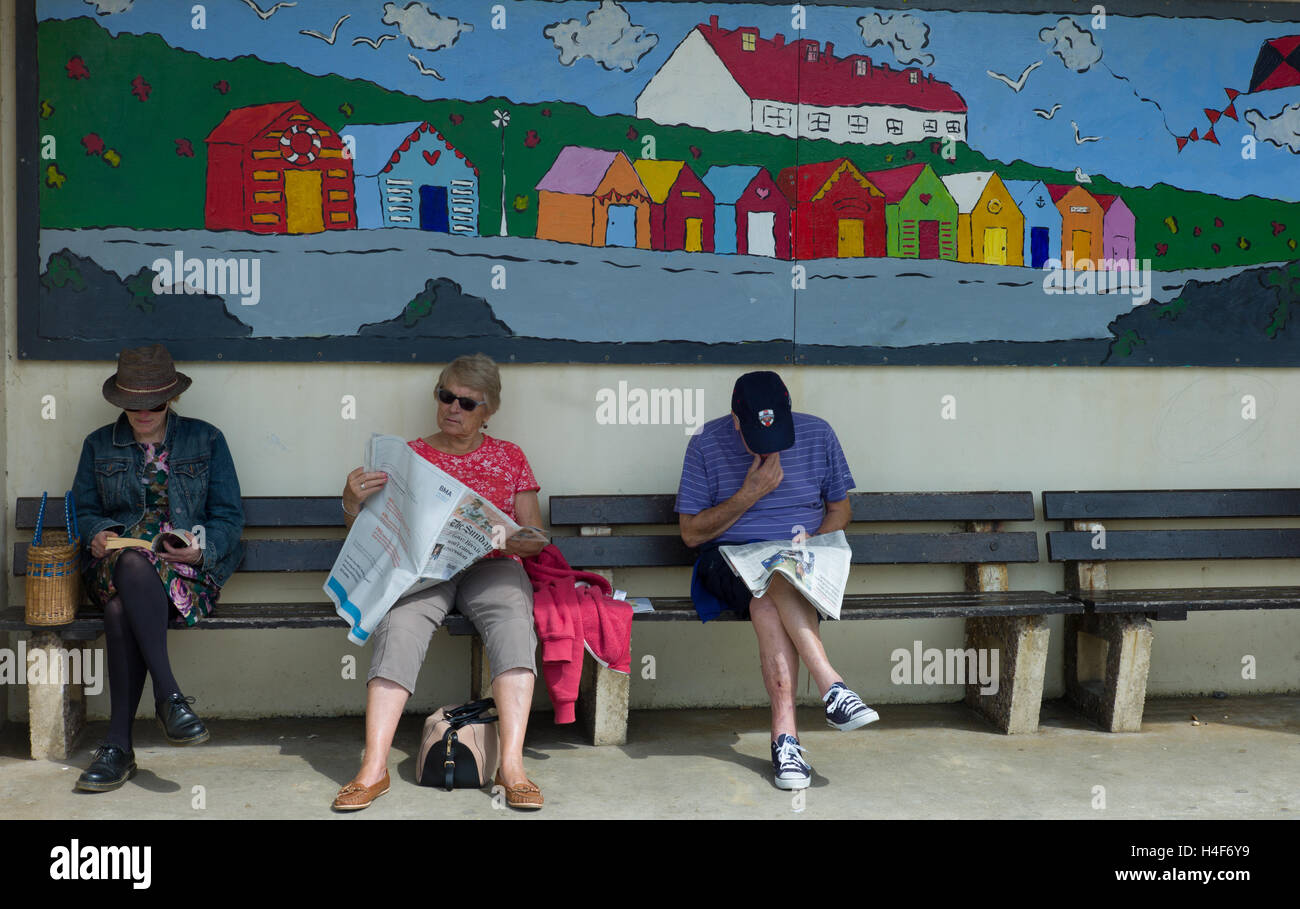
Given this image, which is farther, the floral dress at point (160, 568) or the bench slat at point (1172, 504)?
the bench slat at point (1172, 504)

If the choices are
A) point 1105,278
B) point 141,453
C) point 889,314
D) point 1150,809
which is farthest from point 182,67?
point 1150,809

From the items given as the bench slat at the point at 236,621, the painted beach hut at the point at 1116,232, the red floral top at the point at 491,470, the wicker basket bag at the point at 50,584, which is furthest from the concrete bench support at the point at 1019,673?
the wicker basket bag at the point at 50,584

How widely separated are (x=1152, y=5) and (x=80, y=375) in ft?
14.9

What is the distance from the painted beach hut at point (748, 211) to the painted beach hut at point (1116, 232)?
1333mm

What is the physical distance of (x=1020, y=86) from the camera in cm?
492

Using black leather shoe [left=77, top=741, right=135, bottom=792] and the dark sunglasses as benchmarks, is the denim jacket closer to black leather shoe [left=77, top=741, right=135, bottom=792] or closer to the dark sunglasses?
black leather shoe [left=77, top=741, right=135, bottom=792]

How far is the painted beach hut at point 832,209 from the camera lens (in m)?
4.81

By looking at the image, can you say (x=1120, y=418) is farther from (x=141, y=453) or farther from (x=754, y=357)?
(x=141, y=453)

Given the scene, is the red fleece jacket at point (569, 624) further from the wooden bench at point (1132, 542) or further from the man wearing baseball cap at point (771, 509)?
the wooden bench at point (1132, 542)

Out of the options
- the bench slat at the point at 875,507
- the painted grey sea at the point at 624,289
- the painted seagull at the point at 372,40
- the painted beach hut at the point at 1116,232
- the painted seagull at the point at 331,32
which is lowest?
the bench slat at the point at 875,507

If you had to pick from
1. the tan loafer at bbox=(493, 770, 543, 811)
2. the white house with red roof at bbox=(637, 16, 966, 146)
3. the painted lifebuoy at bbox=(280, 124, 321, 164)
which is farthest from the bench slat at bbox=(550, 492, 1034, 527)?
the painted lifebuoy at bbox=(280, 124, 321, 164)

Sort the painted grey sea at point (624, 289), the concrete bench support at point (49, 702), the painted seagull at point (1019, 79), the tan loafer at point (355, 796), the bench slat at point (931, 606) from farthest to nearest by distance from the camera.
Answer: the painted seagull at point (1019, 79) → the painted grey sea at point (624, 289) → the bench slat at point (931, 606) → the concrete bench support at point (49, 702) → the tan loafer at point (355, 796)

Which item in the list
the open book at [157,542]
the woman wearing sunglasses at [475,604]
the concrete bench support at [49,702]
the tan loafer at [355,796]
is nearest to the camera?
the tan loafer at [355,796]

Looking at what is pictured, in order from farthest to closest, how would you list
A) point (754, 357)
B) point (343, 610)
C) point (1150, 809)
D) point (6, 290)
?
point (754, 357), point (6, 290), point (343, 610), point (1150, 809)
